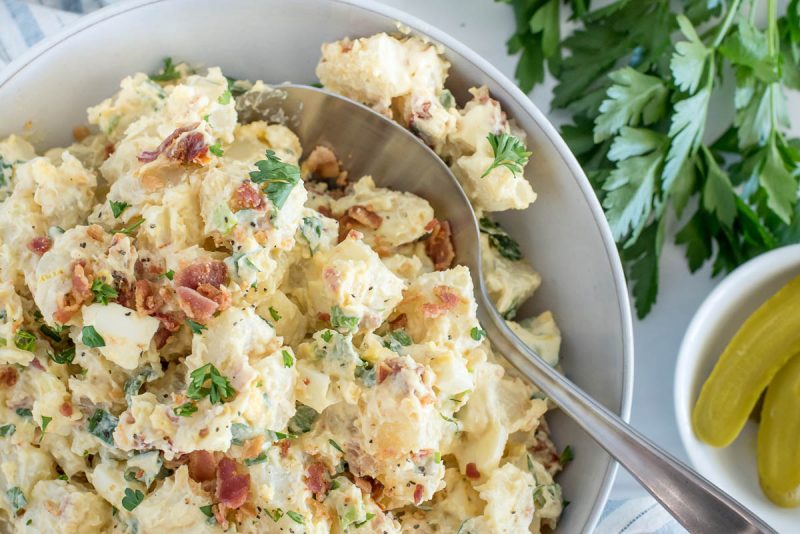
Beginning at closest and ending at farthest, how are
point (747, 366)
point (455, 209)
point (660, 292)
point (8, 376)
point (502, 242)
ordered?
point (8, 376)
point (455, 209)
point (502, 242)
point (747, 366)
point (660, 292)

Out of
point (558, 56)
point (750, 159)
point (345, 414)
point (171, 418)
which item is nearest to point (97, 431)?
point (171, 418)

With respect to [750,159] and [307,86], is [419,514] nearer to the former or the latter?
[307,86]

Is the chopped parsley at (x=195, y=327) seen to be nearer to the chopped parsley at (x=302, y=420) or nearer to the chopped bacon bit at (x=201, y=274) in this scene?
the chopped bacon bit at (x=201, y=274)

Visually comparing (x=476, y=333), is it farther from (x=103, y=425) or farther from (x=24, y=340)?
(x=24, y=340)

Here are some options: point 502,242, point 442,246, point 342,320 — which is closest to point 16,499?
point 342,320

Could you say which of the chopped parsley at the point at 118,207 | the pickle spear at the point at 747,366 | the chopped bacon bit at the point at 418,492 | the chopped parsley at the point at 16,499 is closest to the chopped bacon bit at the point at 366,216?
the chopped parsley at the point at 118,207
